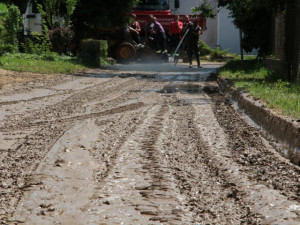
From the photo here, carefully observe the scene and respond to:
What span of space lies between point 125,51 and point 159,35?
173 centimetres

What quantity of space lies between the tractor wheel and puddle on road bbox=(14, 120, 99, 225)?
56.0ft

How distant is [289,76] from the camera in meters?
12.3

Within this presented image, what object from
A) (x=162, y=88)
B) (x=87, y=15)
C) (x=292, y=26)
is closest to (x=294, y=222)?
(x=162, y=88)

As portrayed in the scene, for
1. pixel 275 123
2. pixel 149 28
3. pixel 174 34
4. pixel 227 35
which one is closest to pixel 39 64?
pixel 149 28

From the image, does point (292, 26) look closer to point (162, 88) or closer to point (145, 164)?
point (162, 88)

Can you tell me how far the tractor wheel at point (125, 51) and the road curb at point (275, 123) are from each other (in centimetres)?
1329

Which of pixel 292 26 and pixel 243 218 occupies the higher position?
pixel 292 26

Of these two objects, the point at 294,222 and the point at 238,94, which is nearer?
the point at 294,222

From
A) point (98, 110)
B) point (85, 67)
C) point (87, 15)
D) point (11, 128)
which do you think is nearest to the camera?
point (11, 128)

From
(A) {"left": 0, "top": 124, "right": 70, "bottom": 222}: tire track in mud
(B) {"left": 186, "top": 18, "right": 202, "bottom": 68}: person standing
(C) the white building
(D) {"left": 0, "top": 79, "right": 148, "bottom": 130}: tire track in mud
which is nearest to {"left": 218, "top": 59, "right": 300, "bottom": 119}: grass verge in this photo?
(D) {"left": 0, "top": 79, "right": 148, "bottom": 130}: tire track in mud

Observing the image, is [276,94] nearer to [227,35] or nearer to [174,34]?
[174,34]

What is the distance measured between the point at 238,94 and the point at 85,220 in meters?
6.91

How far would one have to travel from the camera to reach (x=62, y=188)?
14.3ft

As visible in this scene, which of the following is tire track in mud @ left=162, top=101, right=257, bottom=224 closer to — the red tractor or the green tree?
the green tree
